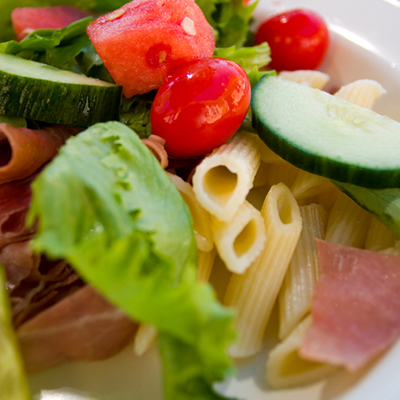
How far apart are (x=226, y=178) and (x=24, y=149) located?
66 centimetres

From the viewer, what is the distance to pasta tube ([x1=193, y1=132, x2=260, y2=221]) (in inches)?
42.8

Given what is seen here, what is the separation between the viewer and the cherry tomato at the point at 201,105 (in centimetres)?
124

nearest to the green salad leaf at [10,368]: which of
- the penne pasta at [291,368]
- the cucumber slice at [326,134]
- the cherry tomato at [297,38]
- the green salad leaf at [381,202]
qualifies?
the penne pasta at [291,368]

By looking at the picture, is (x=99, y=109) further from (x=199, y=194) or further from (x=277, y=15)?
(x=277, y=15)

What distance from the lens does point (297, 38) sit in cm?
214

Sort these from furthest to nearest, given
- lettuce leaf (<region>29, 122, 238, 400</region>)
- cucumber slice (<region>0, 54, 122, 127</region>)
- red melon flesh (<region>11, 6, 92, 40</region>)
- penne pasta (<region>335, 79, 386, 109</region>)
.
→ 1. red melon flesh (<region>11, 6, 92, 40</region>)
2. penne pasta (<region>335, 79, 386, 109</region>)
3. cucumber slice (<region>0, 54, 122, 127</region>)
4. lettuce leaf (<region>29, 122, 238, 400</region>)

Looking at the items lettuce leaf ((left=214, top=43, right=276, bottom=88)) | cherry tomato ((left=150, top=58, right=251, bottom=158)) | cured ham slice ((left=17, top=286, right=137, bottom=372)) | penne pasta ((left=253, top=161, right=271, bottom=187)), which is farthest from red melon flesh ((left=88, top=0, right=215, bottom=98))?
cured ham slice ((left=17, top=286, right=137, bottom=372))

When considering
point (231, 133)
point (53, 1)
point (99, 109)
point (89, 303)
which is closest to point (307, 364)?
point (89, 303)

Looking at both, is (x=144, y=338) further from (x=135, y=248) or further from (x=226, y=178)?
(x=226, y=178)

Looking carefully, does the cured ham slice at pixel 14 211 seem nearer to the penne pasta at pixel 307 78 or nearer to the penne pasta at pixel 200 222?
the penne pasta at pixel 200 222

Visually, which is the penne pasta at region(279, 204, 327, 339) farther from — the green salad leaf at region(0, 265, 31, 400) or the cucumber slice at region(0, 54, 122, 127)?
the cucumber slice at region(0, 54, 122, 127)

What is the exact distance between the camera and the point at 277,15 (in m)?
2.26

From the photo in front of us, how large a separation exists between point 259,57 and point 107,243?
143 centimetres

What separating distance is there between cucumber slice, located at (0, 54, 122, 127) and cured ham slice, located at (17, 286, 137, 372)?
69cm
